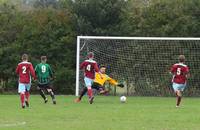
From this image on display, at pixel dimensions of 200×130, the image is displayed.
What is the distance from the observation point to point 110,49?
98.7ft

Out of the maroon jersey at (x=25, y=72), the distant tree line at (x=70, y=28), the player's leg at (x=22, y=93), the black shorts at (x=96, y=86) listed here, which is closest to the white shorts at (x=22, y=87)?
the player's leg at (x=22, y=93)

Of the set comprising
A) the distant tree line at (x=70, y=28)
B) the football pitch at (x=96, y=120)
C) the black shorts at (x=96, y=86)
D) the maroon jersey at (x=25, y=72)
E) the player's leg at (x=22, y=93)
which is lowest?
the football pitch at (x=96, y=120)

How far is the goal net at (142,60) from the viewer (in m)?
29.0

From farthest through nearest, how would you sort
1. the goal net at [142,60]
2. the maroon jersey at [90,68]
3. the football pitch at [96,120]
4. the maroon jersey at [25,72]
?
the goal net at [142,60] < the maroon jersey at [90,68] < the maroon jersey at [25,72] < the football pitch at [96,120]

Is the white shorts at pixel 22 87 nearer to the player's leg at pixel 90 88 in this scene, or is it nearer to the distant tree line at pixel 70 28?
the player's leg at pixel 90 88

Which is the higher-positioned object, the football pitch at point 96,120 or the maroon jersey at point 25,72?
the maroon jersey at point 25,72

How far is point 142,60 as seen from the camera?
2969 centimetres

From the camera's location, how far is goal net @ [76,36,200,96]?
1141 inches

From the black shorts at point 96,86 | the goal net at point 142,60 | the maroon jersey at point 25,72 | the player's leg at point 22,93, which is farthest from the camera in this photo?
the goal net at point 142,60

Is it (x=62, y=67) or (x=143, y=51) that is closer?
(x=143, y=51)

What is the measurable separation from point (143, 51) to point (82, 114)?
1334cm

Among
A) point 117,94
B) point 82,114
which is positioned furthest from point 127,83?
point 82,114

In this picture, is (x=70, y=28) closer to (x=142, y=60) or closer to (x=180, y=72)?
(x=142, y=60)

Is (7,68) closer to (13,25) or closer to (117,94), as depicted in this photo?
(13,25)
